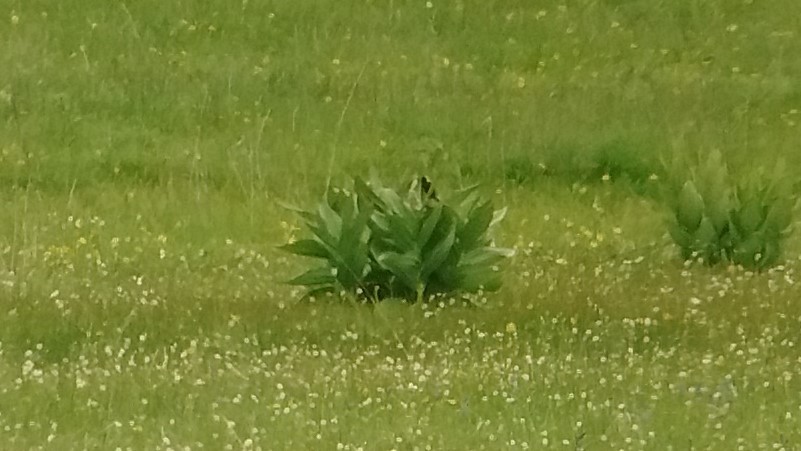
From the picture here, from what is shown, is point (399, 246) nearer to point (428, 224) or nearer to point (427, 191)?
point (428, 224)

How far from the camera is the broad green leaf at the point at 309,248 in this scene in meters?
8.70

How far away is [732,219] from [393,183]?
312 cm

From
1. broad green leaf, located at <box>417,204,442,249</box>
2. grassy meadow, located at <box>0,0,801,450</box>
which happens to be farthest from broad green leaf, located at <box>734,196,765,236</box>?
broad green leaf, located at <box>417,204,442,249</box>

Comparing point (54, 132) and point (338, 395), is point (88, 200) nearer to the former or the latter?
point (54, 132)

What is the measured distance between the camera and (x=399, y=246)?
8.61 meters

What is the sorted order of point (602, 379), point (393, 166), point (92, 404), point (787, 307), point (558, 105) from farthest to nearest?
1. point (558, 105)
2. point (393, 166)
3. point (787, 307)
4. point (602, 379)
5. point (92, 404)

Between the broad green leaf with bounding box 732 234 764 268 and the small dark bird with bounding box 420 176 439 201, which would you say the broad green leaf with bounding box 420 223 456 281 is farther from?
the broad green leaf with bounding box 732 234 764 268

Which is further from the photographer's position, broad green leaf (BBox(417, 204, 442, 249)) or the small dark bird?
the small dark bird

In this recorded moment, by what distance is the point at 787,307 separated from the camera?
826cm

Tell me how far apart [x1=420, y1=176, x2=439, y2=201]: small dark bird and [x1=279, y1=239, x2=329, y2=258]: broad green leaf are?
61cm

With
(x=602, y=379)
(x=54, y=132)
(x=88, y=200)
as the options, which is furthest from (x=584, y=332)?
(x=54, y=132)

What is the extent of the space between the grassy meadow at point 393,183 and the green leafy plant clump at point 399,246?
0.75ft

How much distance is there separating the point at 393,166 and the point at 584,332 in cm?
573

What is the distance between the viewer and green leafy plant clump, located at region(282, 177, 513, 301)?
8523 millimetres
